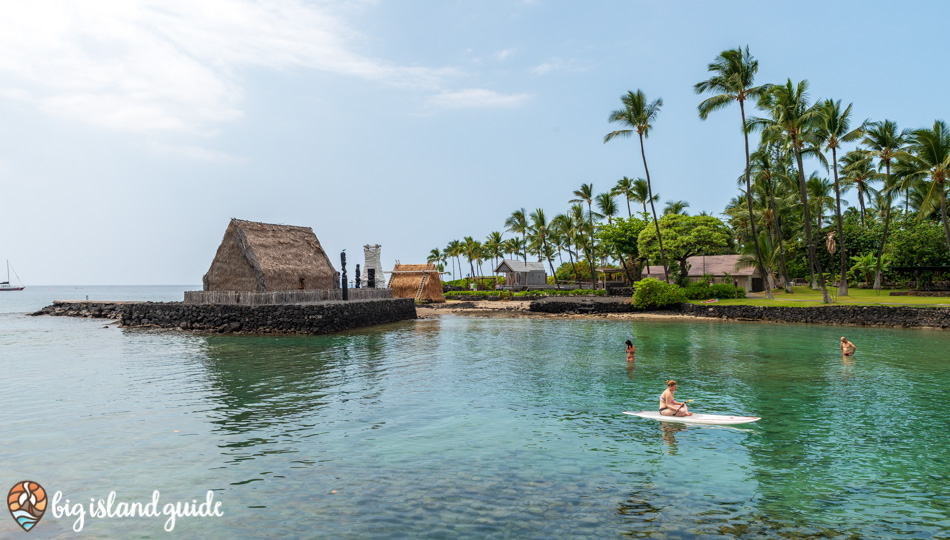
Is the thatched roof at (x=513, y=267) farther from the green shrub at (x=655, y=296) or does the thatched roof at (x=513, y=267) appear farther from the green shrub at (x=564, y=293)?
the green shrub at (x=655, y=296)

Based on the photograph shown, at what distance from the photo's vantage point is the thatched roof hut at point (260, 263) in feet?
119

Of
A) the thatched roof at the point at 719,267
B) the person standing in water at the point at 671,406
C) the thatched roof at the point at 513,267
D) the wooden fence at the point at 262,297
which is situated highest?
the thatched roof at the point at 513,267

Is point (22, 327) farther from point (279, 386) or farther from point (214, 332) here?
point (279, 386)

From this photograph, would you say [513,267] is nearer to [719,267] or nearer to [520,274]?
[520,274]

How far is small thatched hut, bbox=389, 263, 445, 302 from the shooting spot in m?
59.5

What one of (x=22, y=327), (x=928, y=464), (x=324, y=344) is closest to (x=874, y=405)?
(x=928, y=464)

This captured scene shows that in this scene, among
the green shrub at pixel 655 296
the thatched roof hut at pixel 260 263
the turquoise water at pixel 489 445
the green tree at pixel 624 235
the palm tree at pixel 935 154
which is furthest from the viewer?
the green tree at pixel 624 235

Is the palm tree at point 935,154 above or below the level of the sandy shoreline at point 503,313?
above

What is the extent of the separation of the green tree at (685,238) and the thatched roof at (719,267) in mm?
2774

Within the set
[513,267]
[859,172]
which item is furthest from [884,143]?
[513,267]

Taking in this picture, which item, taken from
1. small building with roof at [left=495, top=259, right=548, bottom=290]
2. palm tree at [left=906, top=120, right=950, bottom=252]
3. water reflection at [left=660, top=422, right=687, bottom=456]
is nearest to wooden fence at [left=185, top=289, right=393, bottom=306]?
water reflection at [left=660, top=422, right=687, bottom=456]

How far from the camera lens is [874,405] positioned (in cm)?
1400

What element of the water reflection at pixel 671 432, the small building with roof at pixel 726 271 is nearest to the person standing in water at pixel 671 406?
the water reflection at pixel 671 432

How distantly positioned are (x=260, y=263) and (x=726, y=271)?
1672 inches
